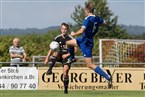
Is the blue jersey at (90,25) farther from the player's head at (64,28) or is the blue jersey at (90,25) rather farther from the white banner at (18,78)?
the white banner at (18,78)

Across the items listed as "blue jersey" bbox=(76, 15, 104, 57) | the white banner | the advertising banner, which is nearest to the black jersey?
"blue jersey" bbox=(76, 15, 104, 57)

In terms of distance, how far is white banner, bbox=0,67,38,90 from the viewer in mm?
20703

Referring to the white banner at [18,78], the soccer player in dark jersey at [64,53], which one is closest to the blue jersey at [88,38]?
the soccer player in dark jersey at [64,53]

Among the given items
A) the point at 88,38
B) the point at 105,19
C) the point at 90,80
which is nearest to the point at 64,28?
the point at 88,38

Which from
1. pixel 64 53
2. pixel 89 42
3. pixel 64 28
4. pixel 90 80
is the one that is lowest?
pixel 90 80

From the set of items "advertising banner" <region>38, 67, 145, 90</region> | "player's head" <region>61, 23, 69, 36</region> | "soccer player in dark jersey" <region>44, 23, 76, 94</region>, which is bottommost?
"advertising banner" <region>38, 67, 145, 90</region>

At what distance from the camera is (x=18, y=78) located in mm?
20812

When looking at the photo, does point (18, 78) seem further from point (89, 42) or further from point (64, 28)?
point (89, 42)

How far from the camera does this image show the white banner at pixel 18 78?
20.7m

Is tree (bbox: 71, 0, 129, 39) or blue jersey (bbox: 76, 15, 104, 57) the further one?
tree (bbox: 71, 0, 129, 39)

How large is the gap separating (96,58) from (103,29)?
119 ft

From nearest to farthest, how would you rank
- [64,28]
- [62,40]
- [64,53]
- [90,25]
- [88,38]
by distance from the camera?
1. [90,25]
2. [88,38]
3. [64,28]
4. [62,40]
5. [64,53]

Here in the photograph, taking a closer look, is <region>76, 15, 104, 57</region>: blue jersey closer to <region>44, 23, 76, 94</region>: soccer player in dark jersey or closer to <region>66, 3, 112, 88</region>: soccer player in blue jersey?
<region>66, 3, 112, 88</region>: soccer player in blue jersey

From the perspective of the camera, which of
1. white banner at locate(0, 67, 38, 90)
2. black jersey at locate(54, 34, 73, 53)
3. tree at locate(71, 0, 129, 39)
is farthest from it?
tree at locate(71, 0, 129, 39)
